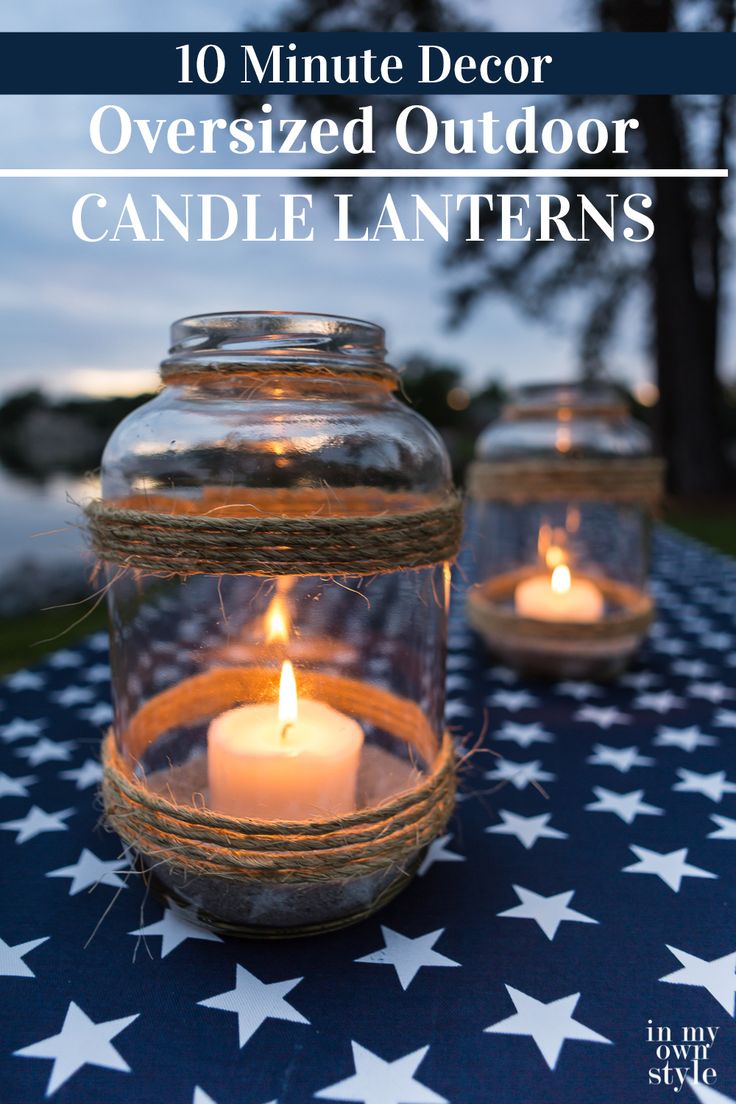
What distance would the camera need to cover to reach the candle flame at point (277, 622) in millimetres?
585

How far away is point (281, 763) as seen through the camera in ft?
1.81

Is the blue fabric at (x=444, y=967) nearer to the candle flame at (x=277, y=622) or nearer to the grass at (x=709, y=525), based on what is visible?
the candle flame at (x=277, y=622)

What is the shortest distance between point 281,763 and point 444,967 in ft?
0.58

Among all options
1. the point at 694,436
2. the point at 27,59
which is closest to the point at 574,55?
the point at 27,59

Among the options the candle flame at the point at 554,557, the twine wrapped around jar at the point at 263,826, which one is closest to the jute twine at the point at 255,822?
the twine wrapped around jar at the point at 263,826

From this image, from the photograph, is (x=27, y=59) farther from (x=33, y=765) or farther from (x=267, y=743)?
(x=267, y=743)

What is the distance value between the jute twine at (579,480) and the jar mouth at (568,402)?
0.27 ft

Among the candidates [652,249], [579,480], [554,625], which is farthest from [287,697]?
[652,249]

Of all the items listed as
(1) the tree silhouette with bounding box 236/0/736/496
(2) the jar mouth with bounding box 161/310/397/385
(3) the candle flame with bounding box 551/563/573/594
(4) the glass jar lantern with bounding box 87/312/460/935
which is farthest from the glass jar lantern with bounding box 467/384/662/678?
(1) the tree silhouette with bounding box 236/0/736/496

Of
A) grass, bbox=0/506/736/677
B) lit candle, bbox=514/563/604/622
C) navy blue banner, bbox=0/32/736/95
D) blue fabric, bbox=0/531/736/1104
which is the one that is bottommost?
grass, bbox=0/506/736/677

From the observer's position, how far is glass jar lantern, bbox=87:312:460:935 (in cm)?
51

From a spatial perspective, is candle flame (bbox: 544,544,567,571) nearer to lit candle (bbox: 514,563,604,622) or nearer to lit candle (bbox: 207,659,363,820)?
lit candle (bbox: 514,563,604,622)

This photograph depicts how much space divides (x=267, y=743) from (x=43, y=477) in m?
2.03

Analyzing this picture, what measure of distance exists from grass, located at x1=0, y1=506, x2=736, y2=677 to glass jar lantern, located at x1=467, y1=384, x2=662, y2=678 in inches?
25.4
